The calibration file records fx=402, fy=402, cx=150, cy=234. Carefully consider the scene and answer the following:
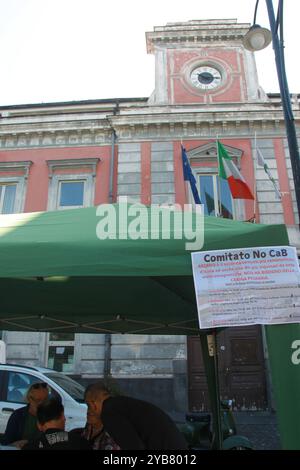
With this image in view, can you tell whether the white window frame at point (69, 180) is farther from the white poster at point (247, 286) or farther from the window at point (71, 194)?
the white poster at point (247, 286)

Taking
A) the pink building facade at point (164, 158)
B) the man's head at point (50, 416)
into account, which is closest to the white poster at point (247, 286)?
the man's head at point (50, 416)

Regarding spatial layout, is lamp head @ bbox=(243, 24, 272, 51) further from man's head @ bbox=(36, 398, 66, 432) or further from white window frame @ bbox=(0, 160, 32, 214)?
white window frame @ bbox=(0, 160, 32, 214)

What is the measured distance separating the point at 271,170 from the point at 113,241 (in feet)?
39.5

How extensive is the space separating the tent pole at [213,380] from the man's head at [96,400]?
2747 mm

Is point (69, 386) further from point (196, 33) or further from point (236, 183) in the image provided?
point (196, 33)

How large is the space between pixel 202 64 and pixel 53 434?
53.3 feet

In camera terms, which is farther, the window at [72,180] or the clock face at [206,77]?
the clock face at [206,77]

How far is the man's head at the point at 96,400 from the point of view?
3.10 metres

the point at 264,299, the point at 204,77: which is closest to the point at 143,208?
the point at 264,299

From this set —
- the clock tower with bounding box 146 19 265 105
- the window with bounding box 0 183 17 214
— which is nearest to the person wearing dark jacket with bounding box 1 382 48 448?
the window with bounding box 0 183 17 214

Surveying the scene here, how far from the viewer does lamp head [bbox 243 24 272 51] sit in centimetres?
738

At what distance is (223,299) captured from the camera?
3328 millimetres

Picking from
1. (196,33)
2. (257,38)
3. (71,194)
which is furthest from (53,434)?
(196,33)

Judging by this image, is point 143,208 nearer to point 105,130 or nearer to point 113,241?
point 113,241
